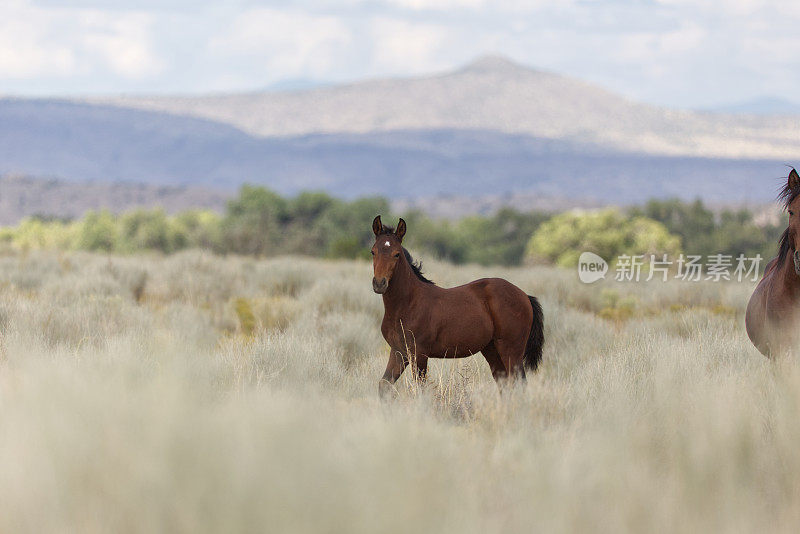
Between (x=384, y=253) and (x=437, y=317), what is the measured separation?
628 mm

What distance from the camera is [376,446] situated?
155 inches

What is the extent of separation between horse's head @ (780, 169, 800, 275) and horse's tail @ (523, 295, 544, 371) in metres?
1.83

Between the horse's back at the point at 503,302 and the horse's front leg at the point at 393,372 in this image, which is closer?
the horse's front leg at the point at 393,372

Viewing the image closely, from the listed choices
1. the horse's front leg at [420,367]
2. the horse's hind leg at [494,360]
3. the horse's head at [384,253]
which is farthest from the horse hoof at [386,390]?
the horse's hind leg at [494,360]

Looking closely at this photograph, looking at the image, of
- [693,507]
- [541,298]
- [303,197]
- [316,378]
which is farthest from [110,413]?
[303,197]

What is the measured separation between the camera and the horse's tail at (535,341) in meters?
6.57

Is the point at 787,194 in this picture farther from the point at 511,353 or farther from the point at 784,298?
the point at 511,353

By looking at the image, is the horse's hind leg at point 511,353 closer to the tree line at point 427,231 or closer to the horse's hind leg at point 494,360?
the horse's hind leg at point 494,360

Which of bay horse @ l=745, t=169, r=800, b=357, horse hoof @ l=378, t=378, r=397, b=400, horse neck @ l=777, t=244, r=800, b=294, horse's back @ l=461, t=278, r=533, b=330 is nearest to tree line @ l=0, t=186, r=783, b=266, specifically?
horse's back @ l=461, t=278, r=533, b=330

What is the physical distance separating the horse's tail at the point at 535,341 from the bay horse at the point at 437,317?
0.28ft

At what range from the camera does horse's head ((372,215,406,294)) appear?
5.75m

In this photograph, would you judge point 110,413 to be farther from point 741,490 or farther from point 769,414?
point 769,414

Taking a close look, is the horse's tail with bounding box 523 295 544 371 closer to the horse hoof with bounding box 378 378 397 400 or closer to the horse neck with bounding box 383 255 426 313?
the horse neck with bounding box 383 255 426 313

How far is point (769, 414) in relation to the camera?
5.02m
